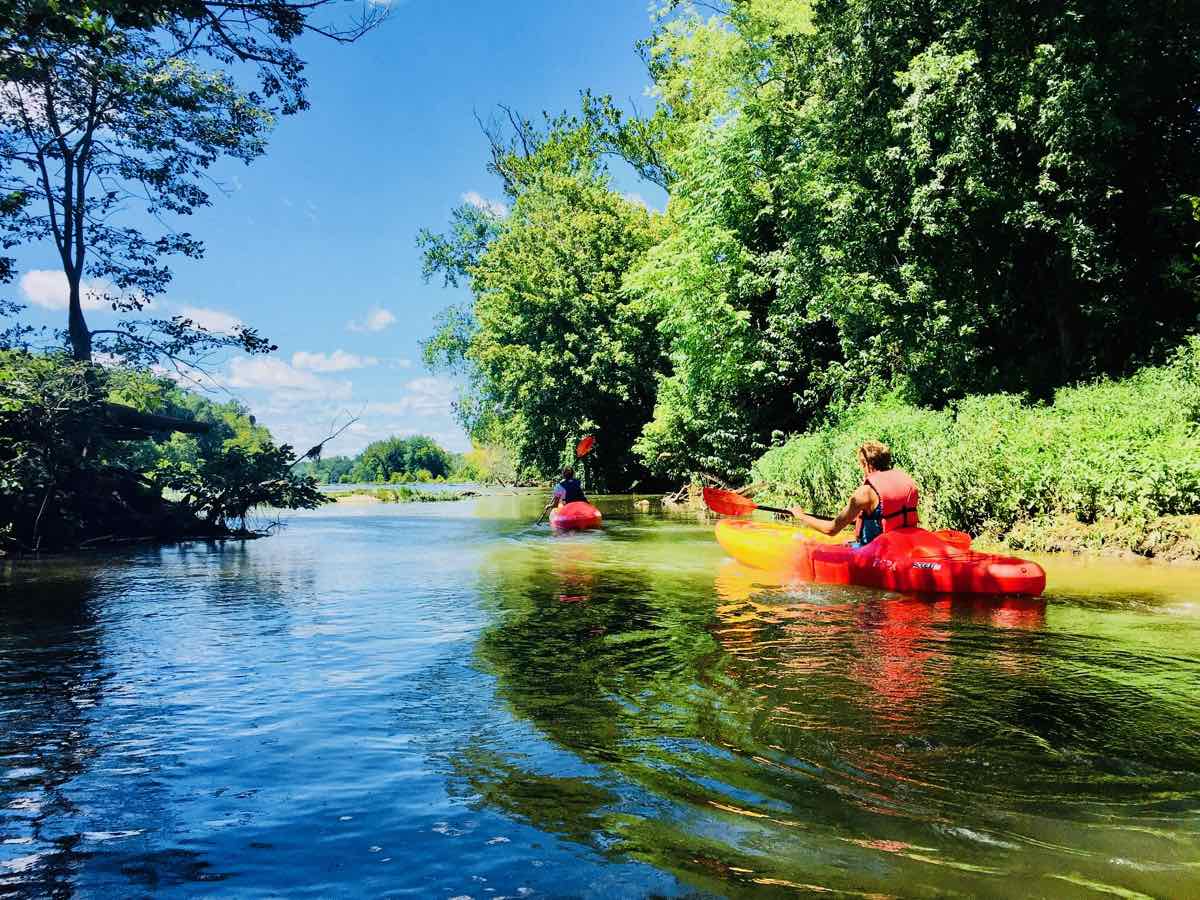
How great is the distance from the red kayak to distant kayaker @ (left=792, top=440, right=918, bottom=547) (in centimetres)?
849

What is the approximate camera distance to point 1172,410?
11.9 m

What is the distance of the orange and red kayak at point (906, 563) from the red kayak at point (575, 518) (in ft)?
23.5

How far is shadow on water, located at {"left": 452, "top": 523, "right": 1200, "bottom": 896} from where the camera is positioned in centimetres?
302

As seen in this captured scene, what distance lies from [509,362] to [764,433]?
13419 mm

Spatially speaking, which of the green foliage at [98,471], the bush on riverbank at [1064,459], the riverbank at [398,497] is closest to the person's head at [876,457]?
the bush on riverbank at [1064,459]

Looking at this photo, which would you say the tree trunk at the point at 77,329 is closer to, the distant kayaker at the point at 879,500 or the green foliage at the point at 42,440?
the green foliage at the point at 42,440

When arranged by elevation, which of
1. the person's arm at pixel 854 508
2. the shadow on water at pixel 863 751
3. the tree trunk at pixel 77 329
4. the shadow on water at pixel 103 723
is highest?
the tree trunk at pixel 77 329

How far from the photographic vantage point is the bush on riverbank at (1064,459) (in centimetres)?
1087

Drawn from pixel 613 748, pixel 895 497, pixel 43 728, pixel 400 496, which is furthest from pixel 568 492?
pixel 400 496

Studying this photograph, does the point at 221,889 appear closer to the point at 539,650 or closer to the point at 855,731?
the point at 855,731

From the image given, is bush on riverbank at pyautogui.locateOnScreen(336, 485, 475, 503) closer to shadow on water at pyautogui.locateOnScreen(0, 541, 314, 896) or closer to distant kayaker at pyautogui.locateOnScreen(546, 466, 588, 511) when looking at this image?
distant kayaker at pyautogui.locateOnScreen(546, 466, 588, 511)

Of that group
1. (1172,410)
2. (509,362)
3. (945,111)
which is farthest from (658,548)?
(509,362)

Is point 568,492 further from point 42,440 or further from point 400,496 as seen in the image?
point 400,496

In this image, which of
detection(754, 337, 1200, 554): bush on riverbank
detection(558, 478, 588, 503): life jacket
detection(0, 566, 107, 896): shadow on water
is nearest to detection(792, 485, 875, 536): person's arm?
detection(754, 337, 1200, 554): bush on riverbank
